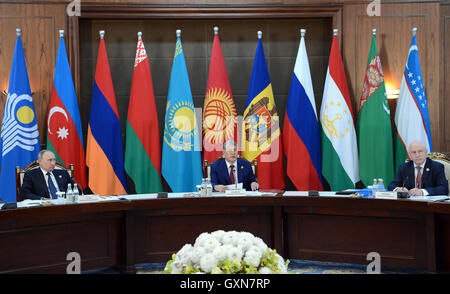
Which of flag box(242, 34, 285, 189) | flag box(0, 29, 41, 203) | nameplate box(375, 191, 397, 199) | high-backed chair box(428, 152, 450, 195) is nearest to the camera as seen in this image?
nameplate box(375, 191, 397, 199)

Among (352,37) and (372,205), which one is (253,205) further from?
(352,37)

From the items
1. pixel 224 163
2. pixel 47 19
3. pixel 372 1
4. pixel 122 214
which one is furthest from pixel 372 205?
pixel 47 19

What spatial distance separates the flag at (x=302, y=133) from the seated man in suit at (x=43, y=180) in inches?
108

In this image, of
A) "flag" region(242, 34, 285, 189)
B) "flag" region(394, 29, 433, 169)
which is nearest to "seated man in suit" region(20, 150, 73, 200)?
"flag" region(242, 34, 285, 189)

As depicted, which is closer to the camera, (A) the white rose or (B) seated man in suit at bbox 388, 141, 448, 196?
(A) the white rose

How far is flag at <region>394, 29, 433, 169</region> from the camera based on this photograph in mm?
5539

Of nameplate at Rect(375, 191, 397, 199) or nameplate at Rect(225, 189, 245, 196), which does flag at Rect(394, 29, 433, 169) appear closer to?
nameplate at Rect(375, 191, 397, 199)

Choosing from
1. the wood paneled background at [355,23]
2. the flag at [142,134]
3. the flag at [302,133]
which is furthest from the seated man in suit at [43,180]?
the flag at [302,133]

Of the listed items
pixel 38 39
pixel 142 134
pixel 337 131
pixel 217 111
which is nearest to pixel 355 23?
pixel 337 131

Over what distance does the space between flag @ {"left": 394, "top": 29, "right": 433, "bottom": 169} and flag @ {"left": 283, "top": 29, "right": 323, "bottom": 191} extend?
0.98m

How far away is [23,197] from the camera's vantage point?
13.8 ft

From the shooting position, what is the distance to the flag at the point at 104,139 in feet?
18.4

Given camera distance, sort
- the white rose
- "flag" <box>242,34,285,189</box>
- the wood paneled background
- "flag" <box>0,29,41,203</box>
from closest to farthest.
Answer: the white rose → "flag" <box>0,29,41,203</box> → "flag" <box>242,34,285,189</box> → the wood paneled background

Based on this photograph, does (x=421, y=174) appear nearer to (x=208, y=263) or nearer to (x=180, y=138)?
(x=180, y=138)
